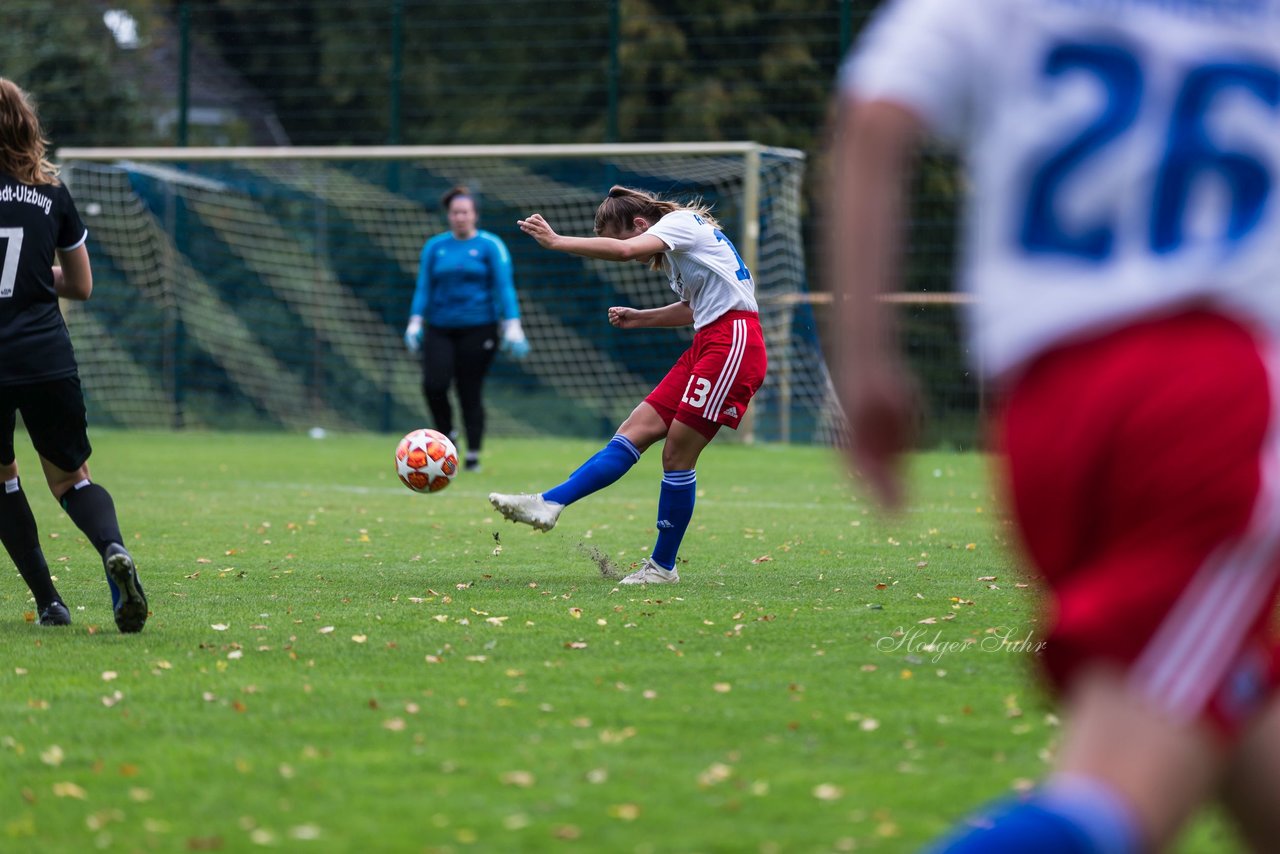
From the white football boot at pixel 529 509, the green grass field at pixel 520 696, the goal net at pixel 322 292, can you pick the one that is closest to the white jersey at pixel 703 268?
the white football boot at pixel 529 509

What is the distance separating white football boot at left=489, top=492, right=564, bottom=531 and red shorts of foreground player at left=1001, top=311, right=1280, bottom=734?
5.09 meters

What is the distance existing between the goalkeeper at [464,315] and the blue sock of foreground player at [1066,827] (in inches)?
477

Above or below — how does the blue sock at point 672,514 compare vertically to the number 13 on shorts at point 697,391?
below

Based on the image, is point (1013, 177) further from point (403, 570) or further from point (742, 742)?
point (403, 570)

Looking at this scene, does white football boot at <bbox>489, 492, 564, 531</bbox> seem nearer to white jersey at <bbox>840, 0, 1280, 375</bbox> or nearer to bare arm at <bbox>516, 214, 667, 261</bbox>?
bare arm at <bbox>516, 214, 667, 261</bbox>

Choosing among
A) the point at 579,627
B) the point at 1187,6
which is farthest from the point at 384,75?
the point at 1187,6

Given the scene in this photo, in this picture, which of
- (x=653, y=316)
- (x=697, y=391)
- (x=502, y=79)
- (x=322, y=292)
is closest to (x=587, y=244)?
(x=697, y=391)

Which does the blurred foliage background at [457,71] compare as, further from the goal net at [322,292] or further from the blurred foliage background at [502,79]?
the goal net at [322,292]

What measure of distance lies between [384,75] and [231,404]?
10.2 meters

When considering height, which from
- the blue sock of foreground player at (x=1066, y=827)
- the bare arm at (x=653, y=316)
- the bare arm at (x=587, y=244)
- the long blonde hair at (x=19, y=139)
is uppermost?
the long blonde hair at (x=19, y=139)

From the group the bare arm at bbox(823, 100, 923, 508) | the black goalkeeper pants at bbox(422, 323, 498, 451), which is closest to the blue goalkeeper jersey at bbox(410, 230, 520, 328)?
the black goalkeeper pants at bbox(422, 323, 498, 451)

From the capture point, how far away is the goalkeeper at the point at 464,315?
13867 mm

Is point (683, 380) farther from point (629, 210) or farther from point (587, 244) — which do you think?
point (587, 244)

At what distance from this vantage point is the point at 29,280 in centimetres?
551
